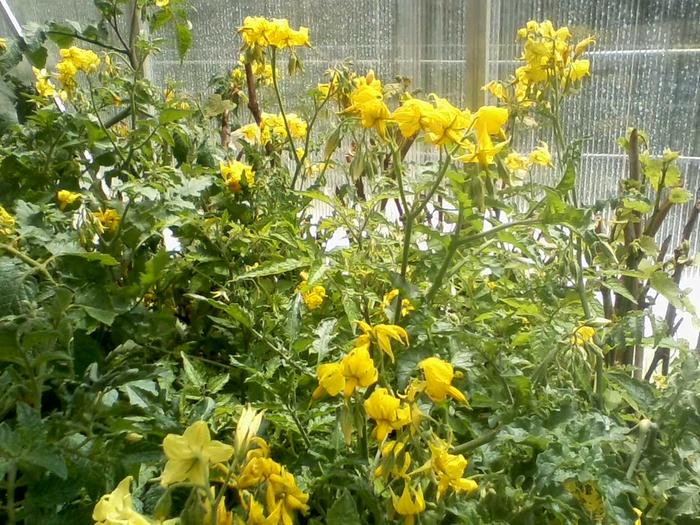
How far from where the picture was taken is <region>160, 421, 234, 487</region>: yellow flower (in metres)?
0.34

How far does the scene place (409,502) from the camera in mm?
415

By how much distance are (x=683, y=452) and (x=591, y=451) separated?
0.06 metres

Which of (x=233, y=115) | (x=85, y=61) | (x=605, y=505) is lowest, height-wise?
(x=605, y=505)

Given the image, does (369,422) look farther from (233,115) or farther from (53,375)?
(233,115)

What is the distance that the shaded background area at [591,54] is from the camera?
1.30 m

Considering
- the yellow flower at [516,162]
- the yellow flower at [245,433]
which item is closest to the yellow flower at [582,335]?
the yellow flower at [245,433]

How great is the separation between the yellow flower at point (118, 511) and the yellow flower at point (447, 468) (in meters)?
0.16

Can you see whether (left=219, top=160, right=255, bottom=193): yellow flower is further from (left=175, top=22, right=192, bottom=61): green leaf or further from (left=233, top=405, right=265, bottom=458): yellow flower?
(left=233, top=405, right=265, bottom=458): yellow flower

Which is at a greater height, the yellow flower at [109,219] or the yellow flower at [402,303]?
the yellow flower at [109,219]

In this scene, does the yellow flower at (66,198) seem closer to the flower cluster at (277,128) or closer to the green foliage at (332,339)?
the green foliage at (332,339)

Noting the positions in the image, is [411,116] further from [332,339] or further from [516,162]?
[516,162]

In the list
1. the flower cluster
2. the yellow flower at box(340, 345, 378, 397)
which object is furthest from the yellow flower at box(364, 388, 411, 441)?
the flower cluster

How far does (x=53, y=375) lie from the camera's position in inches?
21.5

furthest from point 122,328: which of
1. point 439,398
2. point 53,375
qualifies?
point 439,398
